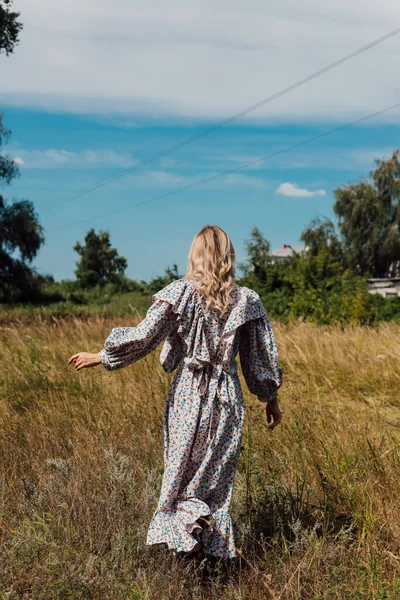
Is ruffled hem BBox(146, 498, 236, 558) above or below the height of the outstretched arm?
below

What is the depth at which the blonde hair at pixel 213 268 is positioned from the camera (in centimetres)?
341

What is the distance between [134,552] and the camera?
345cm

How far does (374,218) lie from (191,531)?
46067mm

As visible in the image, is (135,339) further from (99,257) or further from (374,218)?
(99,257)

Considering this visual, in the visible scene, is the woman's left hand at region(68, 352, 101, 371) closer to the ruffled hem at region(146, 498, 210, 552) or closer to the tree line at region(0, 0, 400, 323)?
the ruffled hem at region(146, 498, 210, 552)

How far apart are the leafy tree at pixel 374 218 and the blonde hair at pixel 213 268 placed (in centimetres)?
4463

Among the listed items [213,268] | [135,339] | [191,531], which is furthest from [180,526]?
[213,268]

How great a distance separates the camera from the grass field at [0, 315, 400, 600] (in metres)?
3.12

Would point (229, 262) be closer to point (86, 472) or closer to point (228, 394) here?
point (228, 394)

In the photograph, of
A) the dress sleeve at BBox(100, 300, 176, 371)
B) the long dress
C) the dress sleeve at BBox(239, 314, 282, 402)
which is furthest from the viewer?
the dress sleeve at BBox(239, 314, 282, 402)

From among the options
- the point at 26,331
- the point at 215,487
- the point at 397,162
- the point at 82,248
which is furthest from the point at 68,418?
the point at 82,248

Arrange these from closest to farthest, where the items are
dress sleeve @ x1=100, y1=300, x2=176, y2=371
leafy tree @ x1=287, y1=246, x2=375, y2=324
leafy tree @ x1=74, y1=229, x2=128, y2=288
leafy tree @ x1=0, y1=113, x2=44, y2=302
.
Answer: dress sleeve @ x1=100, y1=300, x2=176, y2=371 → leafy tree @ x1=287, y1=246, x2=375, y2=324 → leafy tree @ x1=0, y1=113, x2=44, y2=302 → leafy tree @ x1=74, y1=229, x2=128, y2=288

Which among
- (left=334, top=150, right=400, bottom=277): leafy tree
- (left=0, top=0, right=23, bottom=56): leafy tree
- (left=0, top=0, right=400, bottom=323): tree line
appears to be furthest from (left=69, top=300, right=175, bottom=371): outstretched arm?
(left=334, top=150, right=400, bottom=277): leafy tree

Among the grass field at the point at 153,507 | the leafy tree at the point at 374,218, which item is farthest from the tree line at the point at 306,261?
the grass field at the point at 153,507
